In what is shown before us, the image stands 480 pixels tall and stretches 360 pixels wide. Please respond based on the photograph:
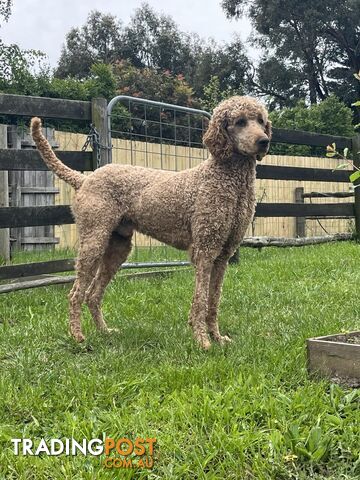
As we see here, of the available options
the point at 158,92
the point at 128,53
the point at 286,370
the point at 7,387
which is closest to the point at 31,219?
the point at 7,387

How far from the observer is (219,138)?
3.63 m

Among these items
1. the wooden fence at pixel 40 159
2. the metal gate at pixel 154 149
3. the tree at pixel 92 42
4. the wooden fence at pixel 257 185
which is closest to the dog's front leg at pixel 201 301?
the wooden fence at pixel 40 159

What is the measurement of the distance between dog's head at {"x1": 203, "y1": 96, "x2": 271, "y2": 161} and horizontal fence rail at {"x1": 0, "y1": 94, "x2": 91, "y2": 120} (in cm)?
230

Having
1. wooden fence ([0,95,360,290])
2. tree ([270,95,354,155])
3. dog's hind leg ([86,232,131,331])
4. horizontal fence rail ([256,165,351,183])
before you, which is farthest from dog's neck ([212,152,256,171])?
tree ([270,95,354,155])

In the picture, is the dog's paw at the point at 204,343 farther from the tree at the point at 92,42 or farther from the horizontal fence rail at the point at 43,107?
the tree at the point at 92,42

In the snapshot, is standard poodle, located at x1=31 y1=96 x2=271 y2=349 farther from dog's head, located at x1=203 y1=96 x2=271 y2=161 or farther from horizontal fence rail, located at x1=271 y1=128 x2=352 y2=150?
horizontal fence rail, located at x1=271 y1=128 x2=352 y2=150

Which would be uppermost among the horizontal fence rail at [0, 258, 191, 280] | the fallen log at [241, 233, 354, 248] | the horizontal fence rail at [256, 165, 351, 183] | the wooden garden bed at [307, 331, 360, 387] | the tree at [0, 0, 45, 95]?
the tree at [0, 0, 45, 95]

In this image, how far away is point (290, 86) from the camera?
2917cm

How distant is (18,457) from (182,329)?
6.44 feet

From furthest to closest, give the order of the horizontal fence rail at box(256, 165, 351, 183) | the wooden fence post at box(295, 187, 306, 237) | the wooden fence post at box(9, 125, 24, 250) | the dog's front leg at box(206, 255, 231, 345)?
1. the wooden fence post at box(295, 187, 306, 237)
2. the wooden fence post at box(9, 125, 24, 250)
3. the horizontal fence rail at box(256, 165, 351, 183)
4. the dog's front leg at box(206, 255, 231, 345)

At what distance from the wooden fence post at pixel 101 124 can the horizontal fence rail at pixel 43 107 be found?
0.07 meters

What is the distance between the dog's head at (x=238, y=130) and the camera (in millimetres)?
3494

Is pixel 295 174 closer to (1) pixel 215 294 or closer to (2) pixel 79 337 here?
(1) pixel 215 294

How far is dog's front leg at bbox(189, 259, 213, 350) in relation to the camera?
355 cm
